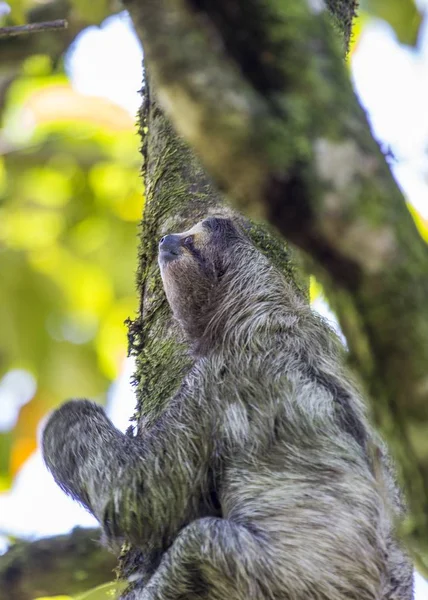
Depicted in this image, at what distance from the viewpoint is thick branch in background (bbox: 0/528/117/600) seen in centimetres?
801

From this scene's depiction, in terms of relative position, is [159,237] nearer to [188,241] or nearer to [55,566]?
[188,241]

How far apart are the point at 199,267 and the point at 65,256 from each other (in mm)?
1601

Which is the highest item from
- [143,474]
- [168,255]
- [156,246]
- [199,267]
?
[156,246]

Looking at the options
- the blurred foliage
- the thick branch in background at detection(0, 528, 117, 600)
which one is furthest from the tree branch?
the thick branch in background at detection(0, 528, 117, 600)

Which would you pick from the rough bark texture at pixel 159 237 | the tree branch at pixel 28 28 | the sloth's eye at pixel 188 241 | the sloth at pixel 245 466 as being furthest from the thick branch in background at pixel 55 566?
the tree branch at pixel 28 28

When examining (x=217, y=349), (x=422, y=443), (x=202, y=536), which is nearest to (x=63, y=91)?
(x=217, y=349)

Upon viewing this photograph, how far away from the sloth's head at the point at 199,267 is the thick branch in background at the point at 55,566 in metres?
2.31

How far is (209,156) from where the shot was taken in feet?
11.5

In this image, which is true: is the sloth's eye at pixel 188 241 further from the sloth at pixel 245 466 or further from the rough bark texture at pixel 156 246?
the rough bark texture at pixel 156 246

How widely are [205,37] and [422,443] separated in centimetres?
192

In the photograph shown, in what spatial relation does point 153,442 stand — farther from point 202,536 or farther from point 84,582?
point 84,582

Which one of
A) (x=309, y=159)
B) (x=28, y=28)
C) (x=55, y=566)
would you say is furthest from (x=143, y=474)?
(x=309, y=159)

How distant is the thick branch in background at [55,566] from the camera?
801 centimetres

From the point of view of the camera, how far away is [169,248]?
7867 mm
